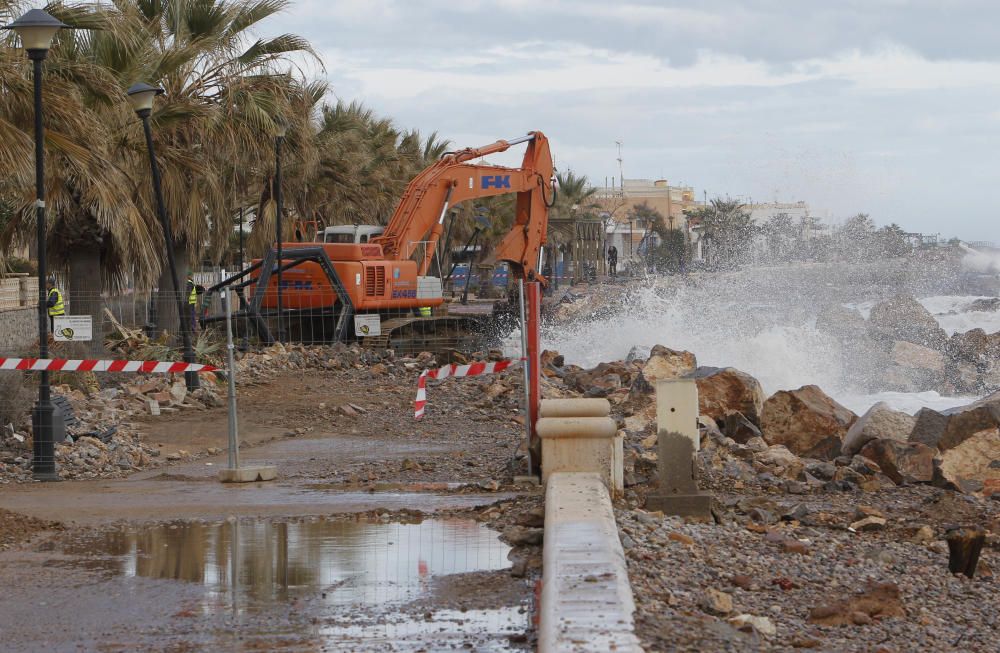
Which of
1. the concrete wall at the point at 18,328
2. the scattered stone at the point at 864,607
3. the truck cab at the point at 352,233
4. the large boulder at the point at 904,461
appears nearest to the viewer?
the scattered stone at the point at 864,607

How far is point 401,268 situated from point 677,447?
2046 cm

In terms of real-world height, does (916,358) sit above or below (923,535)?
below

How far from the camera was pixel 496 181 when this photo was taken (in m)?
31.0

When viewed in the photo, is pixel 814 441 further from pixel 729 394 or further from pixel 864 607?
pixel 864 607

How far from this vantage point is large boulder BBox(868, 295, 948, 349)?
134 feet

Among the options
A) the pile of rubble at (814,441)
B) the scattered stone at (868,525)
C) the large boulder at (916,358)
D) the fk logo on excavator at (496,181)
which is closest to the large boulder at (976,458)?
the pile of rubble at (814,441)

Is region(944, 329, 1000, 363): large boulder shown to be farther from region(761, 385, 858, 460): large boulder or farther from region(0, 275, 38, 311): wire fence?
region(0, 275, 38, 311): wire fence

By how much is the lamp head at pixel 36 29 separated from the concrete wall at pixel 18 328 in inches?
508

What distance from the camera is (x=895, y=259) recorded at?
106 meters

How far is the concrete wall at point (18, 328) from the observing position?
2552 centimetres

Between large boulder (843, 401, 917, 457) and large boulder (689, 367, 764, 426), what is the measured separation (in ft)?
9.00

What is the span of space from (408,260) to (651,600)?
24369 millimetres

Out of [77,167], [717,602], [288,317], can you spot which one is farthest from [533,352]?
[288,317]

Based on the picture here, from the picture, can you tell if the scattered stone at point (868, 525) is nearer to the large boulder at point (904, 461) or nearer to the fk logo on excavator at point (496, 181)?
the large boulder at point (904, 461)
